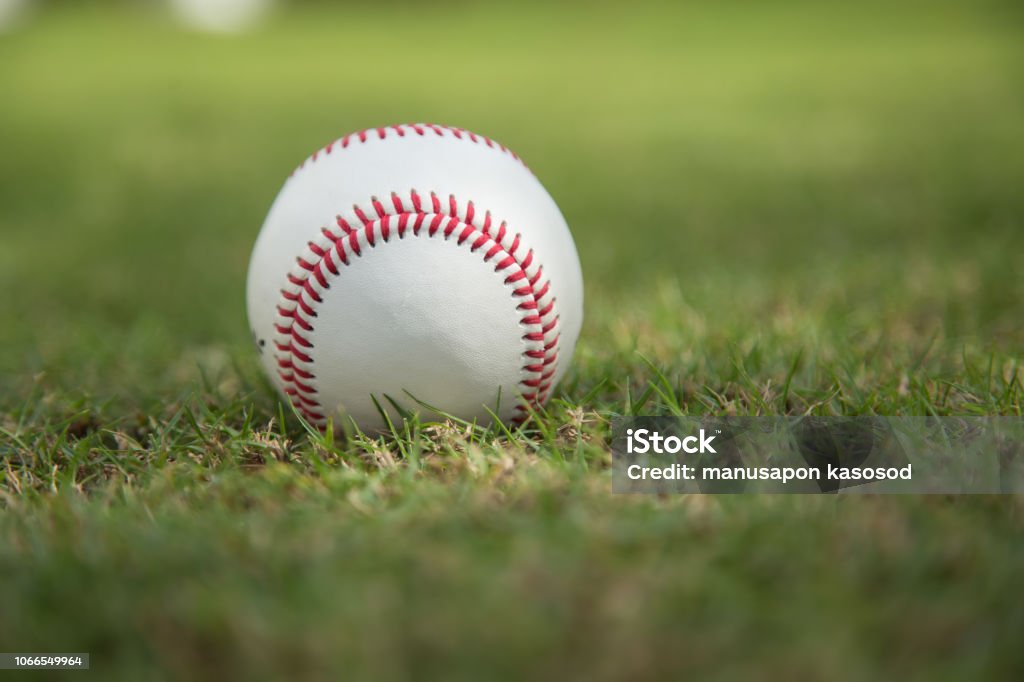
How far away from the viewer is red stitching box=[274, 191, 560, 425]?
2164mm

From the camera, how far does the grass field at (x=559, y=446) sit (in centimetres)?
140

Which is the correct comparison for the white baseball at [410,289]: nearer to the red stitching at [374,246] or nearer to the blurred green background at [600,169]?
the red stitching at [374,246]

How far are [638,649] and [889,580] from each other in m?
0.53

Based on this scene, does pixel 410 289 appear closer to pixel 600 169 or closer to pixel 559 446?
pixel 559 446

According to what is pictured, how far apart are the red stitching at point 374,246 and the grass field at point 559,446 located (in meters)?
0.15

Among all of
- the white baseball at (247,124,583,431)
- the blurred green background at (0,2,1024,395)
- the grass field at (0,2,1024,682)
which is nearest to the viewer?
the grass field at (0,2,1024,682)

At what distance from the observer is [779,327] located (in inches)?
124

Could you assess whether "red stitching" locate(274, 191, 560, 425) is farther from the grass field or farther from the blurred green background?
the blurred green background

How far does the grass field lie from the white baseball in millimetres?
122

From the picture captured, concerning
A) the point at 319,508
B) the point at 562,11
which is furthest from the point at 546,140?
the point at 562,11

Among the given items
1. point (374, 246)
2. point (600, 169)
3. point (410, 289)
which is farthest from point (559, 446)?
point (600, 169)

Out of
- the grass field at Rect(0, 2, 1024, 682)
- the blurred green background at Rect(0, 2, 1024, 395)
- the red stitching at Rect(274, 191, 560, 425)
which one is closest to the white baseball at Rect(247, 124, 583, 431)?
the red stitching at Rect(274, 191, 560, 425)

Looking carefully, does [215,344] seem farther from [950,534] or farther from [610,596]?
[950,534]

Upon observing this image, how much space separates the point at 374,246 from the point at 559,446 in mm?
675
